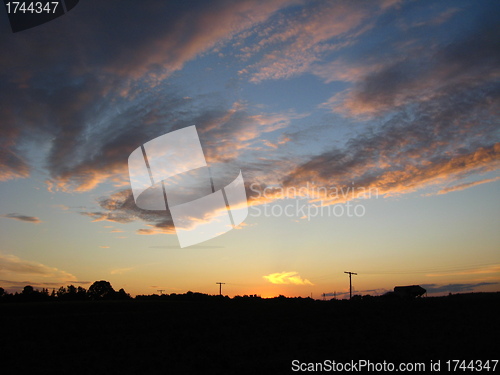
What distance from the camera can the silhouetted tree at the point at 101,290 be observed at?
14188 centimetres

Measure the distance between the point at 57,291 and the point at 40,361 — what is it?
587 ft

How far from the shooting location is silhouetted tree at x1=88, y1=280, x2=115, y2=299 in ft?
465

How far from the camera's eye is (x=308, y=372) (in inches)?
574

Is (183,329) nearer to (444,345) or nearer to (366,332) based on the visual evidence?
(366,332)

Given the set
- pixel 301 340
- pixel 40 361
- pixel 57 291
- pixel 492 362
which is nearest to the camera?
pixel 492 362

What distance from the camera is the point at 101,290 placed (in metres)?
144

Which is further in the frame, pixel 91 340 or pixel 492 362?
pixel 91 340

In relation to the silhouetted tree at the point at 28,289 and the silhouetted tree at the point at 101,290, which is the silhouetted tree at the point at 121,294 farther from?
the silhouetted tree at the point at 28,289

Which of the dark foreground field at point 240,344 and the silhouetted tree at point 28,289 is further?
the silhouetted tree at point 28,289

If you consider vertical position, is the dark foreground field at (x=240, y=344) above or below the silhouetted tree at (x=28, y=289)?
above

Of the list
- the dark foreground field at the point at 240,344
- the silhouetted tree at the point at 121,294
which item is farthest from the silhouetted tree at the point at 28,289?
the dark foreground field at the point at 240,344

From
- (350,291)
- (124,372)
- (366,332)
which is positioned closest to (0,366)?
(124,372)

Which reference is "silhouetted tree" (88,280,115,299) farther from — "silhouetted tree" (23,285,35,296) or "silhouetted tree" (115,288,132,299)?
"silhouetted tree" (23,285,35,296)

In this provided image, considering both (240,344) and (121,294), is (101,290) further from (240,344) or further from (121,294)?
(240,344)
